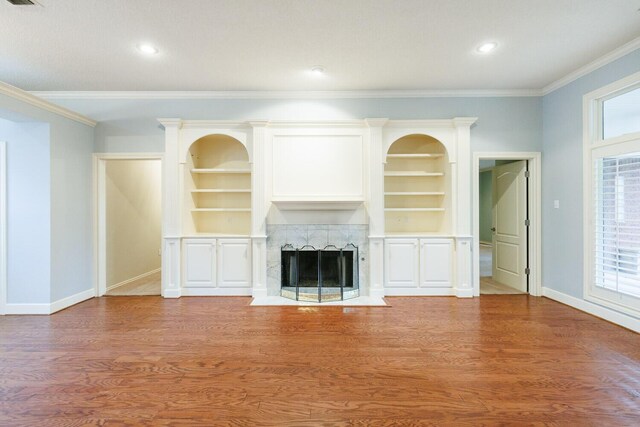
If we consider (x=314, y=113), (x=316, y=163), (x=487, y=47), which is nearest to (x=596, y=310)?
(x=487, y=47)

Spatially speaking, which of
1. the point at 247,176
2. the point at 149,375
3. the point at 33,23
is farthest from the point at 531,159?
the point at 33,23

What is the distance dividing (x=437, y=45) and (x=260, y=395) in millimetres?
3520

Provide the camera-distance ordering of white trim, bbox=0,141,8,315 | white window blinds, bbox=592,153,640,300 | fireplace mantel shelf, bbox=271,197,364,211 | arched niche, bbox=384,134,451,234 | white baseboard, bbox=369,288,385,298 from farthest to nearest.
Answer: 1. arched niche, bbox=384,134,451,234
2. white baseboard, bbox=369,288,385,298
3. fireplace mantel shelf, bbox=271,197,364,211
4. white trim, bbox=0,141,8,315
5. white window blinds, bbox=592,153,640,300

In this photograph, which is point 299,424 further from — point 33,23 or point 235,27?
point 33,23

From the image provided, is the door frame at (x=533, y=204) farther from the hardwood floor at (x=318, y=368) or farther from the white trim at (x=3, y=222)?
the white trim at (x=3, y=222)

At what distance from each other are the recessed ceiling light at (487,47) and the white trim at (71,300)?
563 cm

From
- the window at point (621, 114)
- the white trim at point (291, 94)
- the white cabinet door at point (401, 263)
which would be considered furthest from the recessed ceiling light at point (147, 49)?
the window at point (621, 114)

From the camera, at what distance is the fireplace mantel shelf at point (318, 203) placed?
4.23 meters

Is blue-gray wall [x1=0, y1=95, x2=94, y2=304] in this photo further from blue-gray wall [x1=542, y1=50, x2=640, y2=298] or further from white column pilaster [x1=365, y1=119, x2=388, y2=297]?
blue-gray wall [x1=542, y1=50, x2=640, y2=298]

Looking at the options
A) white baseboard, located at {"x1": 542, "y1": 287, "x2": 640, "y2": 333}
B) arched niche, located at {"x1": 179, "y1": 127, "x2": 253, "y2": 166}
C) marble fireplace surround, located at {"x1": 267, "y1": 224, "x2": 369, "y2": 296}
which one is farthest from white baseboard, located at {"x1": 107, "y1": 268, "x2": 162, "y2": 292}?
white baseboard, located at {"x1": 542, "y1": 287, "x2": 640, "y2": 333}

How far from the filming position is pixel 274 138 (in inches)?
173

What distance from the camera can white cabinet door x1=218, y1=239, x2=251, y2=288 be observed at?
4461 mm

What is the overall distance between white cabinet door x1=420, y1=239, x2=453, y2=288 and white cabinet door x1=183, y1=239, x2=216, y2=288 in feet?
9.54

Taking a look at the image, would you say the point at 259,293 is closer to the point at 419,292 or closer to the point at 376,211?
the point at 376,211
